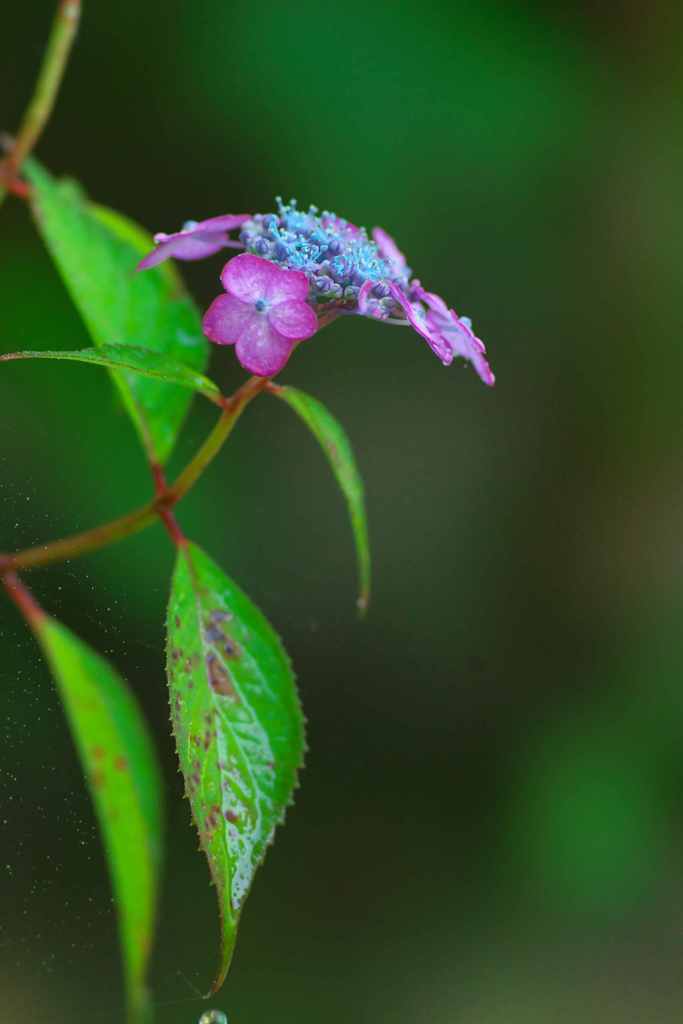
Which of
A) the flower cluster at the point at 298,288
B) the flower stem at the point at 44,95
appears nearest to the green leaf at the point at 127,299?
the flower stem at the point at 44,95

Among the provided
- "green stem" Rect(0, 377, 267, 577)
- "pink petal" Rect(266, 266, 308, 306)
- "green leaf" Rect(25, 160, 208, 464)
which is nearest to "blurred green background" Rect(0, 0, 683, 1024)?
"green leaf" Rect(25, 160, 208, 464)

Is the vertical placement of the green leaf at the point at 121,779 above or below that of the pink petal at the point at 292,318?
below

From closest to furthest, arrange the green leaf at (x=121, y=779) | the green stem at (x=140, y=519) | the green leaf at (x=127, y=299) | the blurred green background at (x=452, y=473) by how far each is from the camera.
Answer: the green leaf at (x=121, y=779)
the green stem at (x=140, y=519)
the green leaf at (x=127, y=299)
the blurred green background at (x=452, y=473)

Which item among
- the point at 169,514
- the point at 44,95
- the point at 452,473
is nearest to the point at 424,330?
the point at 169,514

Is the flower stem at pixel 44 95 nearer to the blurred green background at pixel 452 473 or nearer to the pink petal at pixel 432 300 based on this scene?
the blurred green background at pixel 452 473

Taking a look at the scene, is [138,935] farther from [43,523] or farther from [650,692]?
[650,692]

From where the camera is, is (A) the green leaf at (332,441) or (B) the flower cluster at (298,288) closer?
(B) the flower cluster at (298,288)

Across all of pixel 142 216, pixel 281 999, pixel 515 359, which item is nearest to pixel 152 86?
pixel 142 216
